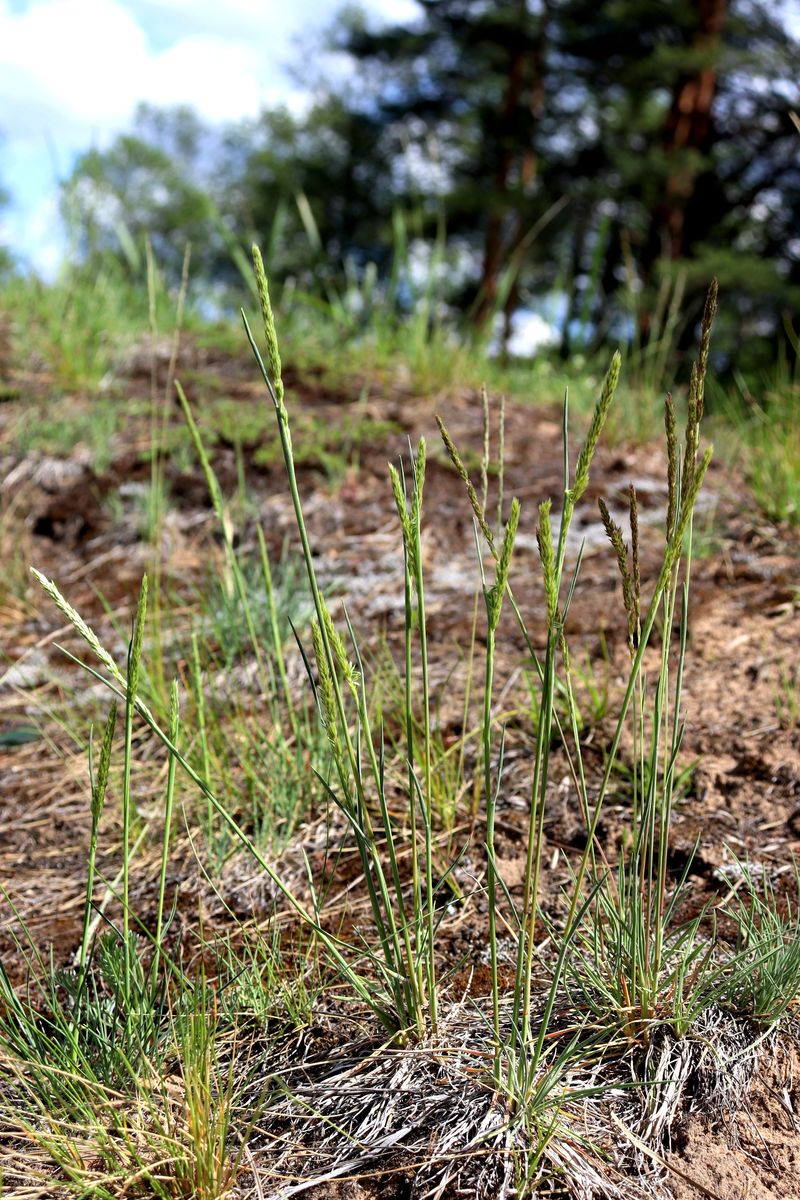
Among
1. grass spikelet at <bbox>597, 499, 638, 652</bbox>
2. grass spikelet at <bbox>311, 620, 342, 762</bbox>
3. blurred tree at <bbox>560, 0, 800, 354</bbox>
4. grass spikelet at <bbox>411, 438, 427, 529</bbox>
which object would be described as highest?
blurred tree at <bbox>560, 0, 800, 354</bbox>

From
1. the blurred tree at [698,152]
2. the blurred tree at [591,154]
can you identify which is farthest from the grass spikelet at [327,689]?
the blurred tree at [698,152]

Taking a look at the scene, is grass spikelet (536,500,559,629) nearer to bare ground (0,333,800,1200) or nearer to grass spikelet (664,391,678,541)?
grass spikelet (664,391,678,541)

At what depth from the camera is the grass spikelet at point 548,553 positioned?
3.02 ft

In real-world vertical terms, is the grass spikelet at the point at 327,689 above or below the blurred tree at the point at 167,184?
below

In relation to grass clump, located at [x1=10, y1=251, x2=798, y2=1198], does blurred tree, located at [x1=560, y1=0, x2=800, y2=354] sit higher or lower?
higher

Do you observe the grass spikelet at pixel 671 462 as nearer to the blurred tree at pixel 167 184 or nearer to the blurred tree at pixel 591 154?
the blurred tree at pixel 591 154

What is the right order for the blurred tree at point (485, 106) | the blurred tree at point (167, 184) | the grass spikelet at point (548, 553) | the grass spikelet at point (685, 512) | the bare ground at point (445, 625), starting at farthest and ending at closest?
the blurred tree at point (167, 184) → the blurred tree at point (485, 106) → the bare ground at point (445, 625) → the grass spikelet at point (685, 512) → the grass spikelet at point (548, 553)

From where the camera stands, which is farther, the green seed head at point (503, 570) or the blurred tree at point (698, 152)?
the blurred tree at point (698, 152)

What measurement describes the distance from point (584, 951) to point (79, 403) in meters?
3.49

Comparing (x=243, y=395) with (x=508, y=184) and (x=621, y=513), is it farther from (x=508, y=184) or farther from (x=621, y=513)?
(x=508, y=184)

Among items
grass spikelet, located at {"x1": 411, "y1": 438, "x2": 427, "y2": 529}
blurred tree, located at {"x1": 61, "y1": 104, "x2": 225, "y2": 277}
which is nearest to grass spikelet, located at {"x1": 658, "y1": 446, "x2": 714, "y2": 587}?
grass spikelet, located at {"x1": 411, "y1": 438, "x2": 427, "y2": 529}

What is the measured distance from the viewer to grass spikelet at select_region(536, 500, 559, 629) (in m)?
0.92

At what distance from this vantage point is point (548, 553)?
958 millimetres

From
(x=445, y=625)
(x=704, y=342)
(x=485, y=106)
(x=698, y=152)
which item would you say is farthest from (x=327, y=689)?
(x=485, y=106)
